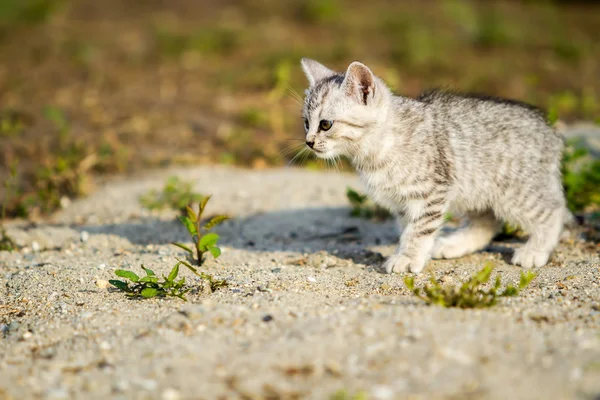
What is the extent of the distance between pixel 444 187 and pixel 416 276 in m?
0.68

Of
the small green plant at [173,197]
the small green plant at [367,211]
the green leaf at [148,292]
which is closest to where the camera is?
the green leaf at [148,292]

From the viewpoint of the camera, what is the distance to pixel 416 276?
14.8 feet

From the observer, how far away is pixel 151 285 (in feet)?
13.6

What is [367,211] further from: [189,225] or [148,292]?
[148,292]

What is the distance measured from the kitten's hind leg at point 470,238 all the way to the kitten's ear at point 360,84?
1295 millimetres

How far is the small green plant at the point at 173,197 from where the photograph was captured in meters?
6.16

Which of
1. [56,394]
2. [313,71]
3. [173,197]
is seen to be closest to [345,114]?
[313,71]

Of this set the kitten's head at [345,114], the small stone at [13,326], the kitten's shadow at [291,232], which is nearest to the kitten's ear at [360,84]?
the kitten's head at [345,114]

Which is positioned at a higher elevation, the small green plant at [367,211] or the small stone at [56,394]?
the small green plant at [367,211]

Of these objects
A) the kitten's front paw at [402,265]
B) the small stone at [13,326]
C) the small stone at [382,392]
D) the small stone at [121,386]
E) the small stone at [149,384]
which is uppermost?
the kitten's front paw at [402,265]

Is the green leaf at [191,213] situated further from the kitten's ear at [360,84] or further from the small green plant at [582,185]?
the small green plant at [582,185]

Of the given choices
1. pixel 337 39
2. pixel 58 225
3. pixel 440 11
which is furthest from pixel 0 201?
pixel 440 11

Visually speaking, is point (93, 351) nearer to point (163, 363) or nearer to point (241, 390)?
point (163, 363)

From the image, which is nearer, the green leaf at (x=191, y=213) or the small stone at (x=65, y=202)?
the green leaf at (x=191, y=213)
